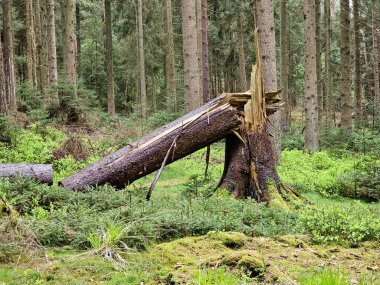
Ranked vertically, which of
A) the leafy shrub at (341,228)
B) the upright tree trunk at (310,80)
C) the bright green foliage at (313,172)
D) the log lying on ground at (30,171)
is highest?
the upright tree trunk at (310,80)

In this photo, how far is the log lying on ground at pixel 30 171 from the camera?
8062 mm

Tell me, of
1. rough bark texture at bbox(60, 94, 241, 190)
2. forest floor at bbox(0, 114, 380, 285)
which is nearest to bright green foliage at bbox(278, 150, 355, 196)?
→ rough bark texture at bbox(60, 94, 241, 190)

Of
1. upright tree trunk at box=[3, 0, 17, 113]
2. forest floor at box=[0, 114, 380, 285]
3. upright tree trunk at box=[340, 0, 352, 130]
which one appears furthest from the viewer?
upright tree trunk at box=[3, 0, 17, 113]

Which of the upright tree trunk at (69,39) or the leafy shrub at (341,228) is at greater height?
the upright tree trunk at (69,39)

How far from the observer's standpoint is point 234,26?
1487 inches

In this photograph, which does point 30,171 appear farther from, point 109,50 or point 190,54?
point 109,50

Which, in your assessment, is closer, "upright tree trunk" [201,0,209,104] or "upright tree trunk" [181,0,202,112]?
"upright tree trunk" [181,0,202,112]

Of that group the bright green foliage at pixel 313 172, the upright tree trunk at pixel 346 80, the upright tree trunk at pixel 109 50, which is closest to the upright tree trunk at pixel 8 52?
the upright tree trunk at pixel 109 50

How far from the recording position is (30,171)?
8.23 metres

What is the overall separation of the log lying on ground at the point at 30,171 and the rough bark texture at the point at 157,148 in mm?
316

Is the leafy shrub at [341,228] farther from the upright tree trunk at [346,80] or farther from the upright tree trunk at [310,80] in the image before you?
the upright tree trunk at [346,80]

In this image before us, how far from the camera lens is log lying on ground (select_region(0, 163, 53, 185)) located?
8062mm

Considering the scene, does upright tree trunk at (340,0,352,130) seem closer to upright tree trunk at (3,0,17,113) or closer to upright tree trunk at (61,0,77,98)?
upright tree trunk at (61,0,77,98)

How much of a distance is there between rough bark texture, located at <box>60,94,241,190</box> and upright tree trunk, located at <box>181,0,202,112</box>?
27.3 ft
